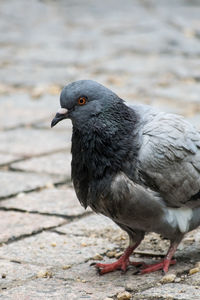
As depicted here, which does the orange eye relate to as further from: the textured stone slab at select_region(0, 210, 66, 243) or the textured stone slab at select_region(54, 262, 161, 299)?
the textured stone slab at select_region(0, 210, 66, 243)

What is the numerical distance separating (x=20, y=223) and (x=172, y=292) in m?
1.51

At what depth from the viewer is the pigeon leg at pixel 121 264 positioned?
382 centimetres

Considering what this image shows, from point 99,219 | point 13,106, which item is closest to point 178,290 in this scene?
point 99,219

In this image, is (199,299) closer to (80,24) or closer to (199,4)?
(80,24)

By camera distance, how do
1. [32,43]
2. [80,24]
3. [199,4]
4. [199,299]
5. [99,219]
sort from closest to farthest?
[199,299]
[99,219]
[32,43]
[80,24]
[199,4]

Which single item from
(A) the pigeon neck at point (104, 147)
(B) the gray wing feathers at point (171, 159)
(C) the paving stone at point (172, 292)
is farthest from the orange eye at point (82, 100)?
(C) the paving stone at point (172, 292)

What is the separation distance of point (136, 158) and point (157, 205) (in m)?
0.27

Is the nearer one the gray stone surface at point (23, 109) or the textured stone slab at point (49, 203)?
the textured stone slab at point (49, 203)

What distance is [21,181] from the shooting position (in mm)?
5461

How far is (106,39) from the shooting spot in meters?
12.1

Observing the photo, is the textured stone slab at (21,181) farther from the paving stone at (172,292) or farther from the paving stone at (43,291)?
the paving stone at (172,292)

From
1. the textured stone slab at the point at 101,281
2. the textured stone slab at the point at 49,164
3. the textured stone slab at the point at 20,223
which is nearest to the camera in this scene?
the textured stone slab at the point at 101,281

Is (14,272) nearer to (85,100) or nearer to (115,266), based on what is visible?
(115,266)

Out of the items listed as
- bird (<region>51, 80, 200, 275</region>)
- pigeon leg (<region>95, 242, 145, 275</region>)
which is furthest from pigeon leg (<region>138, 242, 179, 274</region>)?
pigeon leg (<region>95, 242, 145, 275</region>)
